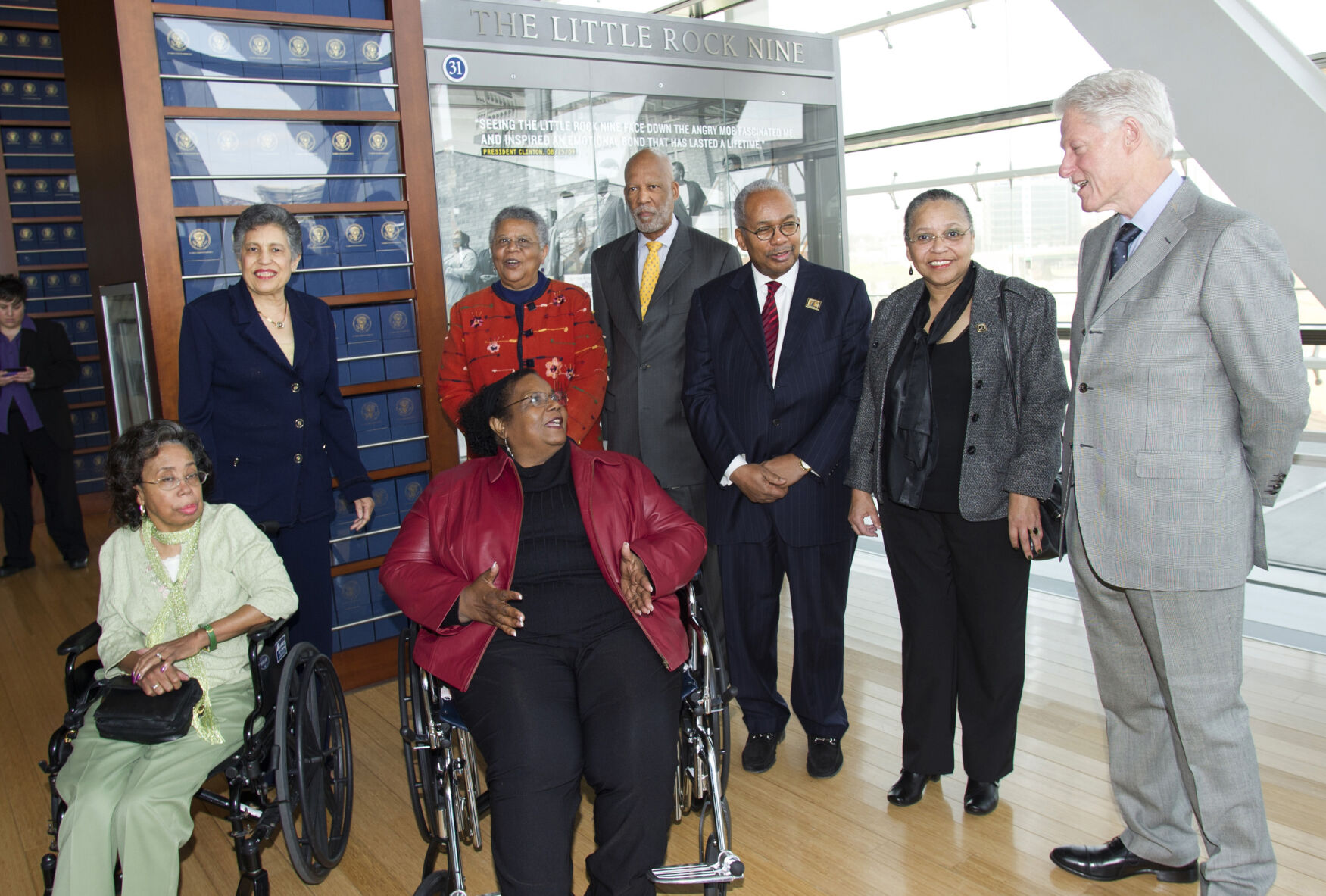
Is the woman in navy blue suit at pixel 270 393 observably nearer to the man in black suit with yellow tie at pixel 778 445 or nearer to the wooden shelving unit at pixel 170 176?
the wooden shelving unit at pixel 170 176

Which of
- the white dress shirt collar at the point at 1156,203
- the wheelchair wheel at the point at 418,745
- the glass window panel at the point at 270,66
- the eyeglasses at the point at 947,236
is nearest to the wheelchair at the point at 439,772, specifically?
the wheelchair wheel at the point at 418,745

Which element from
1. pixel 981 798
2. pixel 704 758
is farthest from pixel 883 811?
pixel 704 758

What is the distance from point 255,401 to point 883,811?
2169 millimetres

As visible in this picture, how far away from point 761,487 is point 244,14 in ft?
7.97

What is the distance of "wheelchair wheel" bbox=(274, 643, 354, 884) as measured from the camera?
7.52 ft

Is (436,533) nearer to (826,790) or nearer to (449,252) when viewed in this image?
(826,790)

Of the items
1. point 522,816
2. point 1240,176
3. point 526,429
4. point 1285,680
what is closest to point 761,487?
point 526,429

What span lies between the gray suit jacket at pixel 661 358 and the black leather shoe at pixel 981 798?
1.28 meters

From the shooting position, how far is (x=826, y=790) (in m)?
2.88

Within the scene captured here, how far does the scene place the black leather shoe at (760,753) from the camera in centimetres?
301

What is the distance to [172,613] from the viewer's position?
2.39 meters

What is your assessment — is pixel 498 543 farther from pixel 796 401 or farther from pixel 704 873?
pixel 796 401

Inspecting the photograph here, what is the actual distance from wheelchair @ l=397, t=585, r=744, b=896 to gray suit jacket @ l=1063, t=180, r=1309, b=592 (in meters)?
0.94

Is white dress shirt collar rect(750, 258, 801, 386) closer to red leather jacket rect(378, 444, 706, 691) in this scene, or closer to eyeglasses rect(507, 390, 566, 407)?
red leather jacket rect(378, 444, 706, 691)
